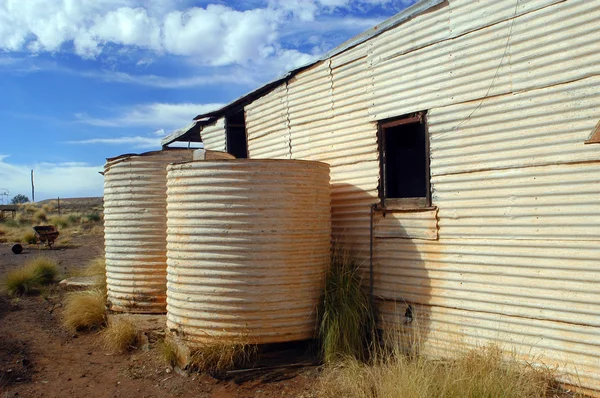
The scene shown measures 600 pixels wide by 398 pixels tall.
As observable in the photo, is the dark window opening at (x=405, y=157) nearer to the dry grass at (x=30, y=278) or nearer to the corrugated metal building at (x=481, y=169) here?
the corrugated metal building at (x=481, y=169)

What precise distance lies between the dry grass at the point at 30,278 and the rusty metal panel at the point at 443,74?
866 cm

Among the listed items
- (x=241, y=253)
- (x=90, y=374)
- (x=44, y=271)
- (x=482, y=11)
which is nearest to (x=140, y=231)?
(x=90, y=374)

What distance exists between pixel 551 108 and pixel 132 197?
546 centimetres

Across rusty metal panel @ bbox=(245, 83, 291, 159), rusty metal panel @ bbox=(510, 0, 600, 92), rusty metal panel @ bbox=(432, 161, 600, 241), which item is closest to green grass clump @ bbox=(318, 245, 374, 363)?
rusty metal panel @ bbox=(432, 161, 600, 241)

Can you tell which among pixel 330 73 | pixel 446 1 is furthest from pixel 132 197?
pixel 446 1

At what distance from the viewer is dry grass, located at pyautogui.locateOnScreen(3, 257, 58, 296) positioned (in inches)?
424

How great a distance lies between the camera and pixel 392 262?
6105 millimetres

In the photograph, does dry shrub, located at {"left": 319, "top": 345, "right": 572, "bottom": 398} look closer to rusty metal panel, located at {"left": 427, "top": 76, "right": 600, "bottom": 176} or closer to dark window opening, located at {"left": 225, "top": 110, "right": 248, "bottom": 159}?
rusty metal panel, located at {"left": 427, "top": 76, "right": 600, "bottom": 176}

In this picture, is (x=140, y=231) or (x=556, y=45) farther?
(x=140, y=231)

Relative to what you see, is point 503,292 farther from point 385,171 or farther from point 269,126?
point 269,126

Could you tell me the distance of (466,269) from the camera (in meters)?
5.34

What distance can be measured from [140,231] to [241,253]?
2379 millimetres

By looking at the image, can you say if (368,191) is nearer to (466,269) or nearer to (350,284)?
(350,284)

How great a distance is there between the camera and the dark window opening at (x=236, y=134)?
9.28m
